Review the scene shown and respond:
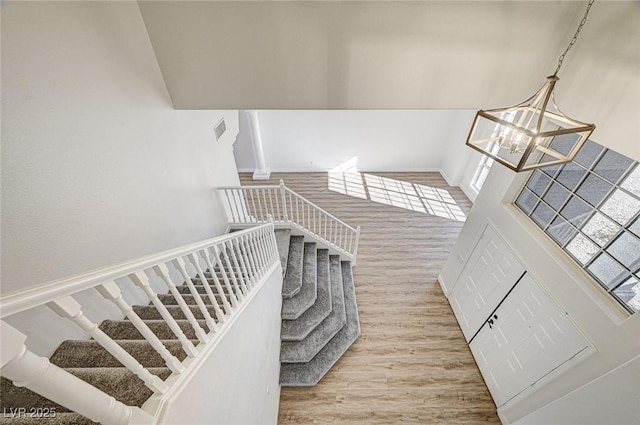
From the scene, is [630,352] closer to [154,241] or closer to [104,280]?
[104,280]

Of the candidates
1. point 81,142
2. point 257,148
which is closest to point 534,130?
point 81,142

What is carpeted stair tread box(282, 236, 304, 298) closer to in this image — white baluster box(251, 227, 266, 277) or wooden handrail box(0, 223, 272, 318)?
white baluster box(251, 227, 266, 277)

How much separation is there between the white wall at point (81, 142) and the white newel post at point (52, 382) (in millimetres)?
1147

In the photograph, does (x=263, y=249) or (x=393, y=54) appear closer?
(x=393, y=54)

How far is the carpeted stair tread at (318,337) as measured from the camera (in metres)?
3.42

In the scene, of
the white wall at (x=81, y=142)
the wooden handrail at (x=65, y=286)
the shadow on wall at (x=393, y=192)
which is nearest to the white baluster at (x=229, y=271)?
the wooden handrail at (x=65, y=286)

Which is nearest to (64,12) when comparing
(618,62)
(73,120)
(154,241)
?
(73,120)

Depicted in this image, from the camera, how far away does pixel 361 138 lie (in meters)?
7.16

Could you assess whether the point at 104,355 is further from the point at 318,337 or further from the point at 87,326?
the point at 318,337

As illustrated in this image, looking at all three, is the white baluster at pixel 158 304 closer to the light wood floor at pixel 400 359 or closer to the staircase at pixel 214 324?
the staircase at pixel 214 324

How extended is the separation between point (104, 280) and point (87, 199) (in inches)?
54.5

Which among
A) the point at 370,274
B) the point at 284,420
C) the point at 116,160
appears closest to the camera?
the point at 116,160

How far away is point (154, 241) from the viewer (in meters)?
2.38

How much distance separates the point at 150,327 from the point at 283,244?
2.47m
